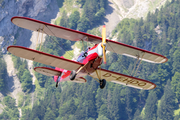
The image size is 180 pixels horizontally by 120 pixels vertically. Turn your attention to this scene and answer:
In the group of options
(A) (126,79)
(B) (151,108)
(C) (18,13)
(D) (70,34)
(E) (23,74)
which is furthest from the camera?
(C) (18,13)

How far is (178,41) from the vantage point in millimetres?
161125

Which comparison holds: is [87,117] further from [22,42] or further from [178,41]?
[178,41]

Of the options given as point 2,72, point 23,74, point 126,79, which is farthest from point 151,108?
point 126,79

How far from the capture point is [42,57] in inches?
1038

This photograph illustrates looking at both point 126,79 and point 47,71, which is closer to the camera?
point 47,71

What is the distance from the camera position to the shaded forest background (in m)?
130

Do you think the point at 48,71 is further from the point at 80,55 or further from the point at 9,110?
the point at 9,110

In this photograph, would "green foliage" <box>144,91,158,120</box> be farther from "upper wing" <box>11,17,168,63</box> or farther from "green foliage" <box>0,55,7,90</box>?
"upper wing" <box>11,17,168,63</box>

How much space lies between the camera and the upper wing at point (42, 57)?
83.7 ft

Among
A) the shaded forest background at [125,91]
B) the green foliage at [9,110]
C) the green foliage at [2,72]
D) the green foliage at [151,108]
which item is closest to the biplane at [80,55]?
the shaded forest background at [125,91]

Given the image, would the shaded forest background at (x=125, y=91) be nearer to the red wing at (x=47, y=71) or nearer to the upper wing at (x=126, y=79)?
the upper wing at (x=126, y=79)

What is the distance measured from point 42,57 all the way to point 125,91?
115294mm

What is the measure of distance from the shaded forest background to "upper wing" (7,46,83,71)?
86.8 meters

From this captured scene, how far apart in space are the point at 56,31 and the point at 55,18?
5374 inches
